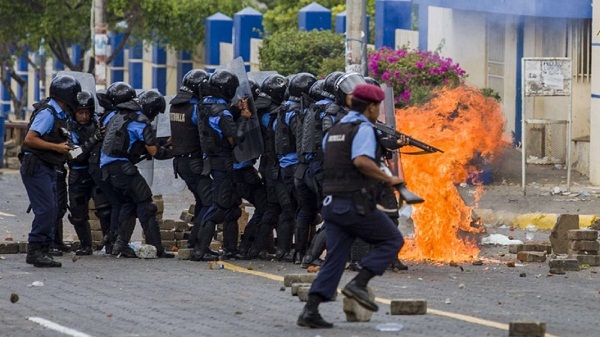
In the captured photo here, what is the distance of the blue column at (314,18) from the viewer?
1382 inches

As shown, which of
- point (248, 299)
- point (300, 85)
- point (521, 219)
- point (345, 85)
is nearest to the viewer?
point (248, 299)

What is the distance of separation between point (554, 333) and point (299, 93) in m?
4.91

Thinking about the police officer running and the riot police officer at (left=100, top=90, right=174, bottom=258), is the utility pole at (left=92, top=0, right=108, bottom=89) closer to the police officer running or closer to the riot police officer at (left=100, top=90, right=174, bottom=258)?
the riot police officer at (left=100, top=90, right=174, bottom=258)

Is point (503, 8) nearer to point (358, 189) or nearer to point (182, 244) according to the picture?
point (182, 244)

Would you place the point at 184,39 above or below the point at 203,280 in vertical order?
above

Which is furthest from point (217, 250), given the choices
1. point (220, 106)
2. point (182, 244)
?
point (220, 106)

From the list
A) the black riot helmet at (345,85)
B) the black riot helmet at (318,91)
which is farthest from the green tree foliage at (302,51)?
the black riot helmet at (345,85)

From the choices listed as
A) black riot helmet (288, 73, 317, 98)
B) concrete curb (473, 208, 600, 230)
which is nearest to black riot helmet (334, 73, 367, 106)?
black riot helmet (288, 73, 317, 98)

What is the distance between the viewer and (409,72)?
25.0m

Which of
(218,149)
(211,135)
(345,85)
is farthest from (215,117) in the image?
(345,85)

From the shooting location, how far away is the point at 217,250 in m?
16.4

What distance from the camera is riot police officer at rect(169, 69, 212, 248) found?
15.5m

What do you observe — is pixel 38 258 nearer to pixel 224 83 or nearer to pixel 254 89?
pixel 224 83

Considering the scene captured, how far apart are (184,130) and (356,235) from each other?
4991mm
